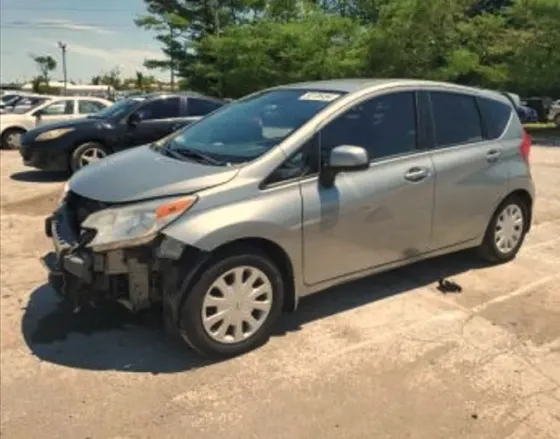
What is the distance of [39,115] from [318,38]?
10.9m

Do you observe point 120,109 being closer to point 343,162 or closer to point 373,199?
point 373,199

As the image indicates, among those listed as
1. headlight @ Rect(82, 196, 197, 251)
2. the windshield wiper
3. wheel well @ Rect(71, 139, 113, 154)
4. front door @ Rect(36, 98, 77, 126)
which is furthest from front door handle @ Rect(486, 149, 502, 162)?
front door @ Rect(36, 98, 77, 126)

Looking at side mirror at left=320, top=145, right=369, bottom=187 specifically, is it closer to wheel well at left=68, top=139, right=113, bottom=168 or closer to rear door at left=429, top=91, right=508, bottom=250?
rear door at left=429, top=91, right=508, bottom=250

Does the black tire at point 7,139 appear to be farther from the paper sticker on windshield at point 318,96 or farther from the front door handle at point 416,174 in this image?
the front door handle at point 416,174

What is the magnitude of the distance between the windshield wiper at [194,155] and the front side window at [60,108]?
38.2ft

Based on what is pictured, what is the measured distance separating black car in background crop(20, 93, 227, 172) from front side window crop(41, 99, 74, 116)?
16.0 feet

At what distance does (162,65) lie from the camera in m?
34.3

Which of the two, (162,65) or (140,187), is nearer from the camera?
(140,187)

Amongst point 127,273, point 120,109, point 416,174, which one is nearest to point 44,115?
point 120,109

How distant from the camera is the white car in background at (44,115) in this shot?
15.1 metres

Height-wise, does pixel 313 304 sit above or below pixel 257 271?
below

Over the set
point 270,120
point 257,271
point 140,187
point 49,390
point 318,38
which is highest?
point 318,38

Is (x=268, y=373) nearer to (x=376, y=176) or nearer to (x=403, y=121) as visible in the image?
(x=376, y=176)

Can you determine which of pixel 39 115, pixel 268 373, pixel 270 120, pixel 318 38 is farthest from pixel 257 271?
pixel 318 38
